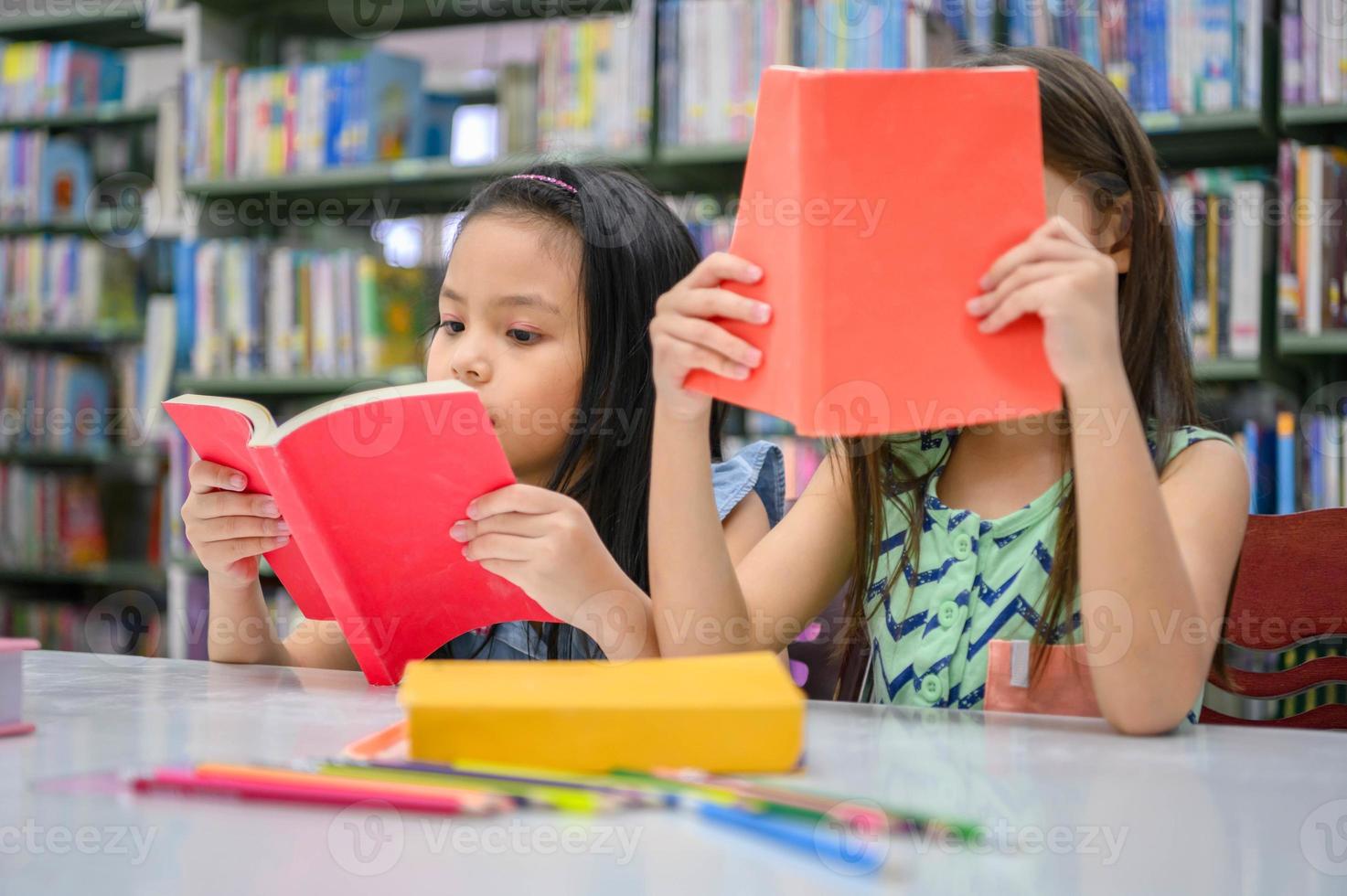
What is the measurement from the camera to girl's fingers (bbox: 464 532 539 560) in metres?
0.82

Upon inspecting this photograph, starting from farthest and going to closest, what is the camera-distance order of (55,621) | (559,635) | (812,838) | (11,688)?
(55,621) → (559,635) → (11,688) → (812,838)

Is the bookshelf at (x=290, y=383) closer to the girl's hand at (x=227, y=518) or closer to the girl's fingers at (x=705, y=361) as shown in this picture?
the girl's hand at (x=227, y=518)

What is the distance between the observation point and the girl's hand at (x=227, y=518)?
898mm

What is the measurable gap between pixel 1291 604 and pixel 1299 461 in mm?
1025

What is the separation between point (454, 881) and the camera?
0.41 metres

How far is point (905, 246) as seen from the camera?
2.34ft

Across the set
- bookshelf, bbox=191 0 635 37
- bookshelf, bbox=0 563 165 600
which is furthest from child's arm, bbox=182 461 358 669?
bookshelf, bbox=0 563 165 600

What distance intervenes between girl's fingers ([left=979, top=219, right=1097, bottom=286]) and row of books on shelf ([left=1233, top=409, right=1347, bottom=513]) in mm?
1274

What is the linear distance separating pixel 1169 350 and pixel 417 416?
1.91 feet

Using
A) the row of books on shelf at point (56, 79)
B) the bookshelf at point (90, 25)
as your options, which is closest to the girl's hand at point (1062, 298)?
the bookshelf at point (90, 25)

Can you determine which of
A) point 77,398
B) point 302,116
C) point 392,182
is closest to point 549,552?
point 392,182

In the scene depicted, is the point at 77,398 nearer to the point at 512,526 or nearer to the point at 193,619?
the point at 193,619

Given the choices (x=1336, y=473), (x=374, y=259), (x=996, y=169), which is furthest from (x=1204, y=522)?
(x=374, y=259)

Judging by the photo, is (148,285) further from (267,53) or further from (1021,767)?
(1021,767)
